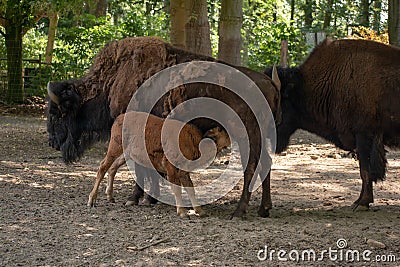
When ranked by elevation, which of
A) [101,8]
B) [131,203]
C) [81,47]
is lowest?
[131,203]

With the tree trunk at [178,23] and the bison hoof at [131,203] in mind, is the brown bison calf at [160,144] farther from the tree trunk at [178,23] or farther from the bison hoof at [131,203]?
the tree trunk at [178,23]

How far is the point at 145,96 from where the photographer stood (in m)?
7.71

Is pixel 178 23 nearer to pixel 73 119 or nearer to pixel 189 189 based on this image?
pixel 73 119

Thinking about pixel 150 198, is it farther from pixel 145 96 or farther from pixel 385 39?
pixel 385 39

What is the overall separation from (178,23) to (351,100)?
194 inches

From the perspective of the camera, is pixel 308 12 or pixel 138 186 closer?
pixel 138 186

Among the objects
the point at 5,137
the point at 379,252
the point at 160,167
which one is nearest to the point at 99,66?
the point at 160,167

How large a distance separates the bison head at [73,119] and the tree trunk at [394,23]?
587cm

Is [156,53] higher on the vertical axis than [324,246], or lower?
higher

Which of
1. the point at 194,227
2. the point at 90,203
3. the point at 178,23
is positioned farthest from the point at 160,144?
the point at 178,23

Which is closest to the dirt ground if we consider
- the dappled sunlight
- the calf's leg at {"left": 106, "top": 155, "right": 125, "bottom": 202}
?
the dappled sunlight

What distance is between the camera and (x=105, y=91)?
26.7 ft

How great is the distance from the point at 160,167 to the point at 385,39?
1500 centimetres

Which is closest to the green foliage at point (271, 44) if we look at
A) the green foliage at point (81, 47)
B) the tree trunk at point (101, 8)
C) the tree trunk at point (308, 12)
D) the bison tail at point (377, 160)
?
the tree trunk at point (308, 12)
